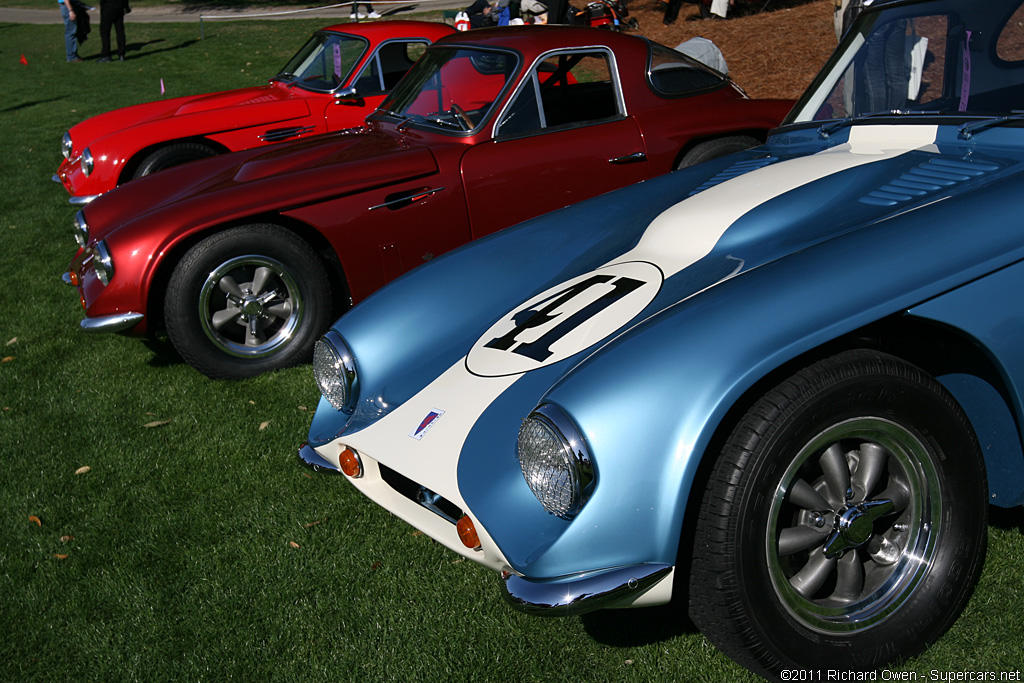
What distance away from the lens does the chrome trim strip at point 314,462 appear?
2.66 meters

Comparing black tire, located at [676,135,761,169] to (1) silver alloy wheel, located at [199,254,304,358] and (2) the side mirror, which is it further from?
(2) the side mirror

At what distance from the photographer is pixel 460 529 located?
213 centimetres

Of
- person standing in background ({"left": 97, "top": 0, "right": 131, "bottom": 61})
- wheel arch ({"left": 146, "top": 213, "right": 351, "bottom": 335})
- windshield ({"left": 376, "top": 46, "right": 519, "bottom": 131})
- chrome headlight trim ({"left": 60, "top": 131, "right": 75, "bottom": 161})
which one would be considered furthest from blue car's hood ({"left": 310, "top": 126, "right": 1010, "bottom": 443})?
person standing in background ({"left": 97, "top": 0, "right": 131, "bottom": 61})

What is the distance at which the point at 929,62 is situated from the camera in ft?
10.5

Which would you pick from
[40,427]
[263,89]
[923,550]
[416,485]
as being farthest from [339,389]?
[263,89]

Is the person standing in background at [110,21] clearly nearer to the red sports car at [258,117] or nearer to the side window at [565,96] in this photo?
the red sports car at [258,117]

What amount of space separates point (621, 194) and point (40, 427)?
111 inches

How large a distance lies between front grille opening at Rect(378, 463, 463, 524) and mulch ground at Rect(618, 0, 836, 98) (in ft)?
27.5

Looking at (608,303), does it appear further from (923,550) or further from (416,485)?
(923,550)

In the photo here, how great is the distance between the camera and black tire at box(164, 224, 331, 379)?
4.09 metres

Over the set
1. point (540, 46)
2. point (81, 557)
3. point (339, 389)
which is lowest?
point (81, 557)

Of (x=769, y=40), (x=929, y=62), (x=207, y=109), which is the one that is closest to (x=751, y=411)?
(x=929, y=62)

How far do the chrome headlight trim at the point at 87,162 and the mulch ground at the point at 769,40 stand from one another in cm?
695

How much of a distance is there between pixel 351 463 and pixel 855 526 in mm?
1383
